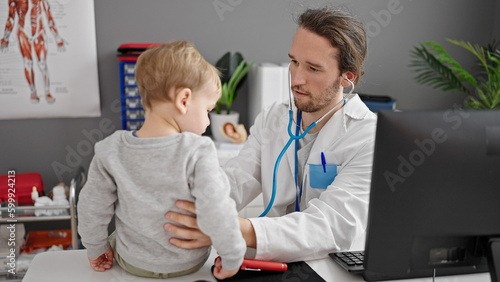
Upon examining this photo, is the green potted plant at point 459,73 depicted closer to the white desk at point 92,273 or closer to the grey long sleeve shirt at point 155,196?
the white desk at point 92,273

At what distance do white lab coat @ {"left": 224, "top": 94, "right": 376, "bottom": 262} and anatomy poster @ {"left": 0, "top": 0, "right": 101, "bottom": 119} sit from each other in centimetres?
130

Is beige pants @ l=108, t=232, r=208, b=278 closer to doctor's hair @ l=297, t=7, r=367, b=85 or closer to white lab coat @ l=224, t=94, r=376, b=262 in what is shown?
white lab coat @ l=224, t=94, r=376, b=262

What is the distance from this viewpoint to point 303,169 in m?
1.50

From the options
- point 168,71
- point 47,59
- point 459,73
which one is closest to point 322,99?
point 168,71

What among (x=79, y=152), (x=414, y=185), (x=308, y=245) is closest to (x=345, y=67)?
(x=308, y=245)

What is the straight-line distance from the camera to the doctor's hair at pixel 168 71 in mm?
900

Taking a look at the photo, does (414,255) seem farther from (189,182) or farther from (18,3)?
(18,3)

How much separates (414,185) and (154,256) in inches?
20.5

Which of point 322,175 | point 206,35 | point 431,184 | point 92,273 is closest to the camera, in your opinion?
point 431,184

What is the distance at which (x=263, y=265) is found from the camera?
1.01m

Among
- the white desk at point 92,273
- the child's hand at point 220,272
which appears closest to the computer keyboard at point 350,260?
the white desk at point 92,273

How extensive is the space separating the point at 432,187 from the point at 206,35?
2015 mm

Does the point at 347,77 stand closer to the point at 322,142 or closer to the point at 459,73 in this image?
the point at 322,142

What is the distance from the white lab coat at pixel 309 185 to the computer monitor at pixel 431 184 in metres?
0.27
